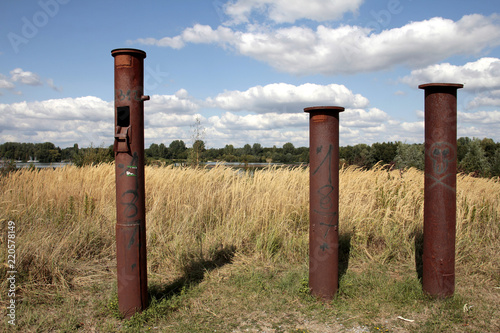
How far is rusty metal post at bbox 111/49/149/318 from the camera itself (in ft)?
10.5

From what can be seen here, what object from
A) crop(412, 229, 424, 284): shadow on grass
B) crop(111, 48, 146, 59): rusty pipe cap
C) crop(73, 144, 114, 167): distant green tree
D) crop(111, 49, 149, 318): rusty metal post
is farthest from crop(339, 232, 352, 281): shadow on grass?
crop(73, 144, 114, 167): distant green tree

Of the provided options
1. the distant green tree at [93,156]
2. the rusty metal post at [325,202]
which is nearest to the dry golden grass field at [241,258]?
the rusty metal post at [325,202]

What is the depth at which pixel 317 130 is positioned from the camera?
12.0 feet

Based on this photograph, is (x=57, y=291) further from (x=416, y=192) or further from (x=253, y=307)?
(x=416, y=192)

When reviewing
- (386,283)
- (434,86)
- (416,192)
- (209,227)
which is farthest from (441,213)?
(209,227)

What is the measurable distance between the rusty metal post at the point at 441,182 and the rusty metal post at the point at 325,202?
3.09ft

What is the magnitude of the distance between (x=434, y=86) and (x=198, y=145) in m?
9.90

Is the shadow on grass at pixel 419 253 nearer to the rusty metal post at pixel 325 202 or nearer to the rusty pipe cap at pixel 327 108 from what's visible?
the rusty metal post at pixel 325 202

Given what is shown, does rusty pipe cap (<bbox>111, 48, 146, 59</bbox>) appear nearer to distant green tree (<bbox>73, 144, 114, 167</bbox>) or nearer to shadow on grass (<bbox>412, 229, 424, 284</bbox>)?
shadow on grass (<bbox>412, 229, 424, 284</bbox>)

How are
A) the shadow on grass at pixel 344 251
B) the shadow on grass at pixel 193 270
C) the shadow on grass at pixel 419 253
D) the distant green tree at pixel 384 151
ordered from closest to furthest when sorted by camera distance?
1. the shadow on grass at pixel 193 270
2. the shadow on grass at pixel 419 253
3. the shadow on grass at pixel 344 251
4. the distant green tree at pixel 384 151

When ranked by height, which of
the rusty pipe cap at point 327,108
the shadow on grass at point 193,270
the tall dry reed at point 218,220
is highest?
the rusty pipe cap at point 327,108

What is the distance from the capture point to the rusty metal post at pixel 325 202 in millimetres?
3631

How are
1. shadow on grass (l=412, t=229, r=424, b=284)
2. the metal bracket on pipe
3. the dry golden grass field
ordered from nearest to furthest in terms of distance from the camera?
1. the metal bracket on pipe
2. the dry golden grass field
3. shadow on grass (l=412, t=229, r=424, b=284)

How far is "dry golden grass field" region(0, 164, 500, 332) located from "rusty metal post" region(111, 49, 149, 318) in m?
0.33
